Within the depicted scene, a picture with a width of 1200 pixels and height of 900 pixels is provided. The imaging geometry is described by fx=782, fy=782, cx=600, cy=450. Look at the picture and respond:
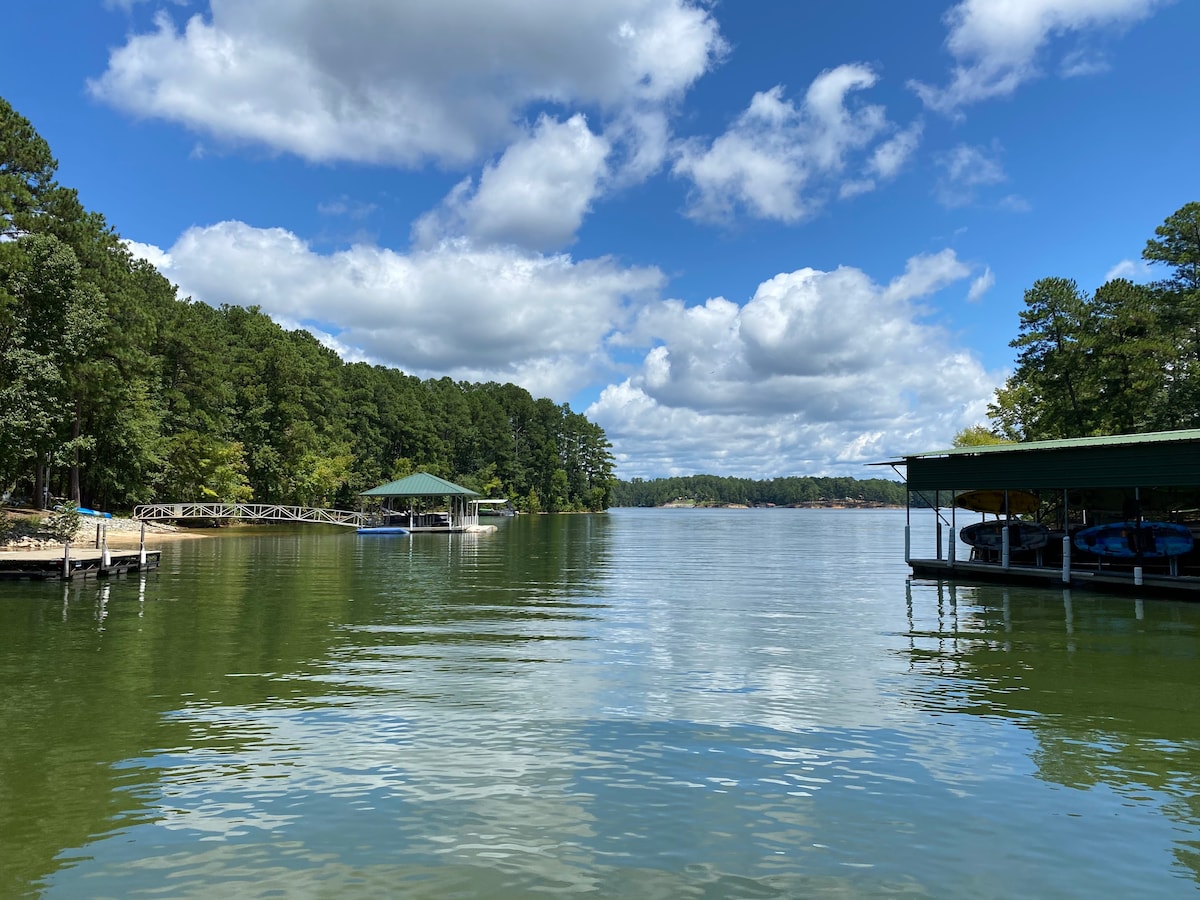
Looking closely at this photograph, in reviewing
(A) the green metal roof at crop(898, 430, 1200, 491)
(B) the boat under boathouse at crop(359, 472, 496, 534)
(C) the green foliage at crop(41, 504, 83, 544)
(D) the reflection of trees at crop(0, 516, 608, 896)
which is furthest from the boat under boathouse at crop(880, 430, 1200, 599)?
(B) the boat under boathouse at crop(359, 472, 496, 534)

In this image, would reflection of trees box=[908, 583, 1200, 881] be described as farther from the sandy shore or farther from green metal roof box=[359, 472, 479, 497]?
green metal roof box=[359, 472, 479, 497]

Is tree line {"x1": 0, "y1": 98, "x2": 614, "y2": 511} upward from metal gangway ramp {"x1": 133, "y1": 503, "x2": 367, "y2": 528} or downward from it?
upward

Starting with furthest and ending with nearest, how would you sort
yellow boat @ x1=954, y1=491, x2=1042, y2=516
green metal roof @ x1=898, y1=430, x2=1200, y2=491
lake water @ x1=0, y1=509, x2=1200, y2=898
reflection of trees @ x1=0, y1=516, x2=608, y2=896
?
1. yellow boat @ x1=954, y1=491, x2=1042, y2=516
2. green metal roof @ x1=898, y1=430, x2=1200, y2=491
3. reflection of trees @ x1=0, y1=516, x2=608, y2=896
4. lake water @ x1=0, y1=509, x2=1200, y2=898

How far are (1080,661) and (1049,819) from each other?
957 cm

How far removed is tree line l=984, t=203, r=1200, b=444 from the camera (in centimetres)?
4378

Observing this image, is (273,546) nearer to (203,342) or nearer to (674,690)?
(203,342)

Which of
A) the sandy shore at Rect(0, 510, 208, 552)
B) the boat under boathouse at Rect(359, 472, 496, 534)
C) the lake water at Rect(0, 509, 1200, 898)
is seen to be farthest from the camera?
the boat under boathouse at Rect(359, 472, 496, 534)

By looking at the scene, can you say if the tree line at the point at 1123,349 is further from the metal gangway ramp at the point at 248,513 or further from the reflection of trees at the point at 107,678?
the metal gangway ramp at the point at 248,513

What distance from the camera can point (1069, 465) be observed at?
2795 centimetres

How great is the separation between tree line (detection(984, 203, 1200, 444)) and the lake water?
28944 mm

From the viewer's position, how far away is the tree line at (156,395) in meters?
35.8

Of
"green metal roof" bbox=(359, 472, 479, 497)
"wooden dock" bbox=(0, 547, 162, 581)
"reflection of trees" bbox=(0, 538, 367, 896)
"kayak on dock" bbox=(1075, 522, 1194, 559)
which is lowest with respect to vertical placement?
"reflection of trees" bbox=(0, 538, 367, 896)

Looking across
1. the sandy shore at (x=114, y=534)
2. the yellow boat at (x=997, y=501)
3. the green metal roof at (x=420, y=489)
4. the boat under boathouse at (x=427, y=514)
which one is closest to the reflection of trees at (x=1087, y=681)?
the yellow boat at (x=997, y=501)

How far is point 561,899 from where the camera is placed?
6340 millimetres
